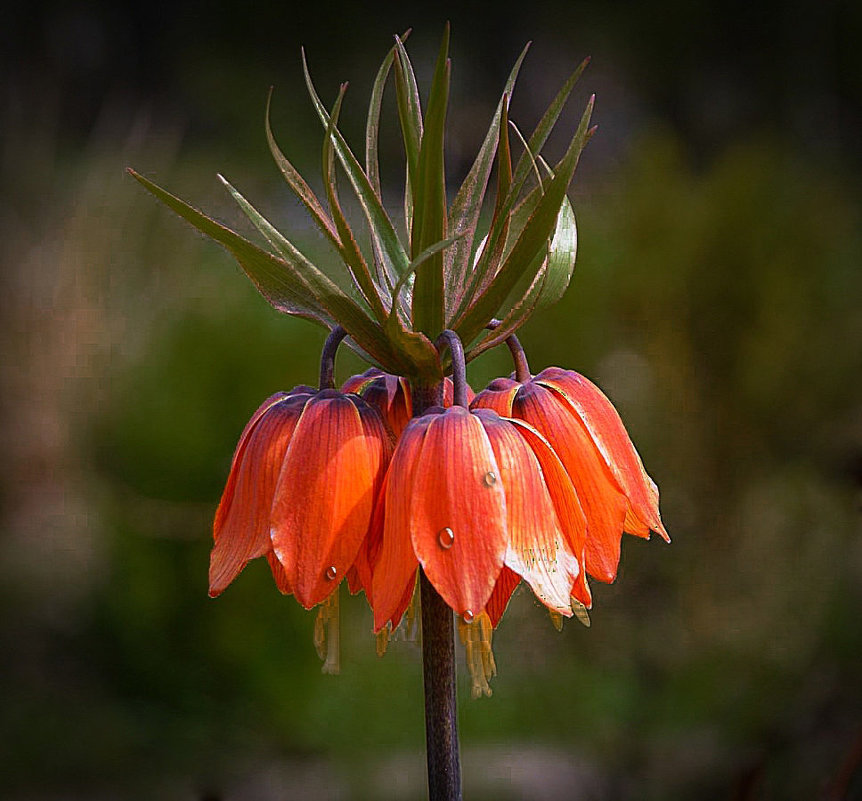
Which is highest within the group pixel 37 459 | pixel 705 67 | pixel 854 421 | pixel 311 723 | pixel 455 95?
pixel 705 67

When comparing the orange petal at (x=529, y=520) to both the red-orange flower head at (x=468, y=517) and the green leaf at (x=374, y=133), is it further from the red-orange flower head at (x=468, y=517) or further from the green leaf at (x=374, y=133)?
the green leaf at (x=374, y=133)

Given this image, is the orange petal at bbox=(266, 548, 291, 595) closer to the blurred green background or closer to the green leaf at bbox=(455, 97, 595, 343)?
the green leaf at bbox=(455, 97, 595, 343)

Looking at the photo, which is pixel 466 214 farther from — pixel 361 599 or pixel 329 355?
pixel 361 599

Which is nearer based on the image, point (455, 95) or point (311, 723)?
point (311, 723)

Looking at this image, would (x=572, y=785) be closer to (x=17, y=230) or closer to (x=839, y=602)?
(x=839, y=602)

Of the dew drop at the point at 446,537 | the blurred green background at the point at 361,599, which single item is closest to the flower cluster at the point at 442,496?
the dew drop at the point at 446,537

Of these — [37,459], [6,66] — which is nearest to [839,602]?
[37,459]

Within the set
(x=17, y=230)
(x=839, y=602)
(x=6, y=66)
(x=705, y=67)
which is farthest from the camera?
(x=705, y=67)

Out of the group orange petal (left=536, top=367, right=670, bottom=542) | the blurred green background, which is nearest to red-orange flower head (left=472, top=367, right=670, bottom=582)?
orange petal (left=536, top=367, right=670, bottom=542)
